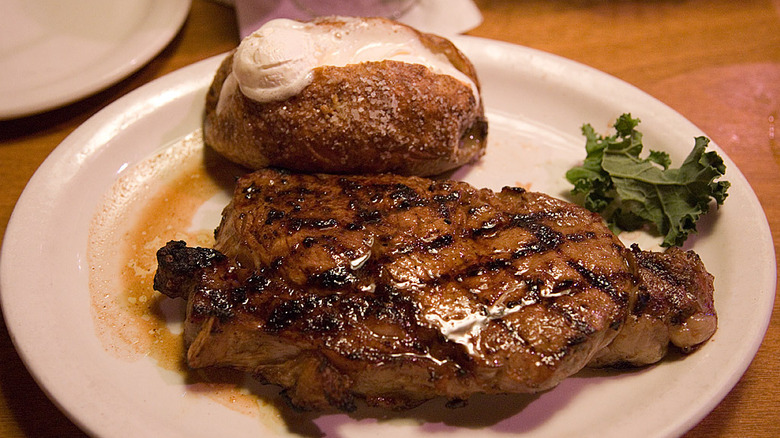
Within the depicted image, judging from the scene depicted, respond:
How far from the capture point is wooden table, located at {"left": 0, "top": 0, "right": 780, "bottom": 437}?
8.14ft

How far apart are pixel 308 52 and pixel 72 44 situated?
216 centimetres

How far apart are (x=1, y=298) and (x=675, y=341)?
2.71 metres

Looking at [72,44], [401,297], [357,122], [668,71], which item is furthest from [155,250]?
[668,71]

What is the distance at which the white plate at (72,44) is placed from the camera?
11.4 ft

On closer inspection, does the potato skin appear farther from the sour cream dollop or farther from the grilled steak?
the grilled steak

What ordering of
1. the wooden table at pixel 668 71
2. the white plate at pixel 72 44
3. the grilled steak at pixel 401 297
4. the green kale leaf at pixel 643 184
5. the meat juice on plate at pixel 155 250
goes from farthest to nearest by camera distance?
1. the white plate at pixel 72 44
2. the green kale leaf at pixel 643 184
3. the wooden table at pixel 668 71
4. the meat juice on plate at pixel 155 250
5. the grilled steak at pixel 401 297

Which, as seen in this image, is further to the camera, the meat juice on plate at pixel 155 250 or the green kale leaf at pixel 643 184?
the green kale leaf at pixel 643 184

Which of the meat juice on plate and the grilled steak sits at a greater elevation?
the grilled steak

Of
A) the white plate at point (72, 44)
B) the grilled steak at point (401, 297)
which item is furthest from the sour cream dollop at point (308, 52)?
the white plate at point (72, 44)

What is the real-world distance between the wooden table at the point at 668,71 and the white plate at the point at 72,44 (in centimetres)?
19

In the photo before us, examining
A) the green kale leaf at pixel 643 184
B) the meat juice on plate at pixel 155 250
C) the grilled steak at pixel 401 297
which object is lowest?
the meat juice on plate at pixel 155 250

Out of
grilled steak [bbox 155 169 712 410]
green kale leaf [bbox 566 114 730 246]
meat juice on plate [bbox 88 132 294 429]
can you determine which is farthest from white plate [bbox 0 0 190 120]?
green kale leaf [bbox 566 114 730 246]

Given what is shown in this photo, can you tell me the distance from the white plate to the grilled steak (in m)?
1.83

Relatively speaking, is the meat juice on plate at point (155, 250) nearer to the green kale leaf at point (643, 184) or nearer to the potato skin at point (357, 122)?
the potato skin at point (357, 122)
